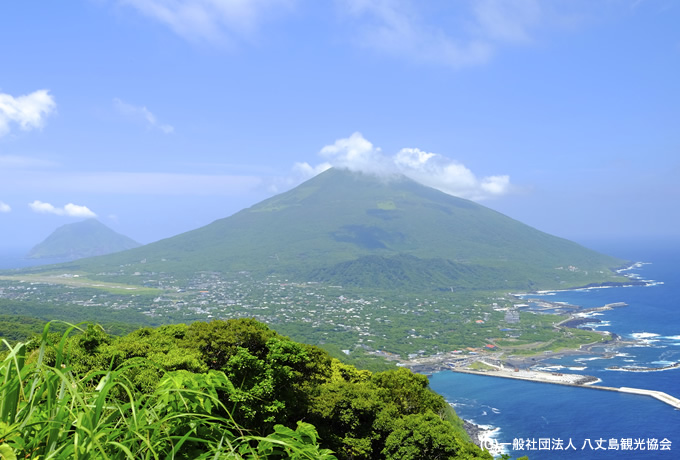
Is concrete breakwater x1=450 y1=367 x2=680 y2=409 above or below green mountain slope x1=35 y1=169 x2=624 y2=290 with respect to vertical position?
below

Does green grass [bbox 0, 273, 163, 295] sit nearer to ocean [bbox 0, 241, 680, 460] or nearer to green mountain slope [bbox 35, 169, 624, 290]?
green mountain slope [bbox 35, 169, 624, 290]

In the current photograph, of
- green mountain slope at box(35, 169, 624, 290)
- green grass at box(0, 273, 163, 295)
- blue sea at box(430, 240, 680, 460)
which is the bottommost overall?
blue sea at box(430, 240, 680, 460)

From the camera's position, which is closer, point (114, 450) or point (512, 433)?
point (114, 450)

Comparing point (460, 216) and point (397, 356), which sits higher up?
point (460, 216)

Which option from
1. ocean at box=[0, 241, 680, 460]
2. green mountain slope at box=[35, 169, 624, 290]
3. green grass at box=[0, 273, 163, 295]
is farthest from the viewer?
green mountain slope at box=[35, 169, 624, 290]

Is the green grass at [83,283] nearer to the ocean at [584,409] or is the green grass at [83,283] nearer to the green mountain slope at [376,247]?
the green mountain slope at [376,247]

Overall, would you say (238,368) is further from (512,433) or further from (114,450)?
(512,433)

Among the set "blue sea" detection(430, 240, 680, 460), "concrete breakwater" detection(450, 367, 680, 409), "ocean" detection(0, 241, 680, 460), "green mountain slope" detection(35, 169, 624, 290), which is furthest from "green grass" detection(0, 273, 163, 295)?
"concrete breakwater" detection(450, 367, 680, 409)

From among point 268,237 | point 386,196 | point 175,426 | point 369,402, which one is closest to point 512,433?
point 369,402
